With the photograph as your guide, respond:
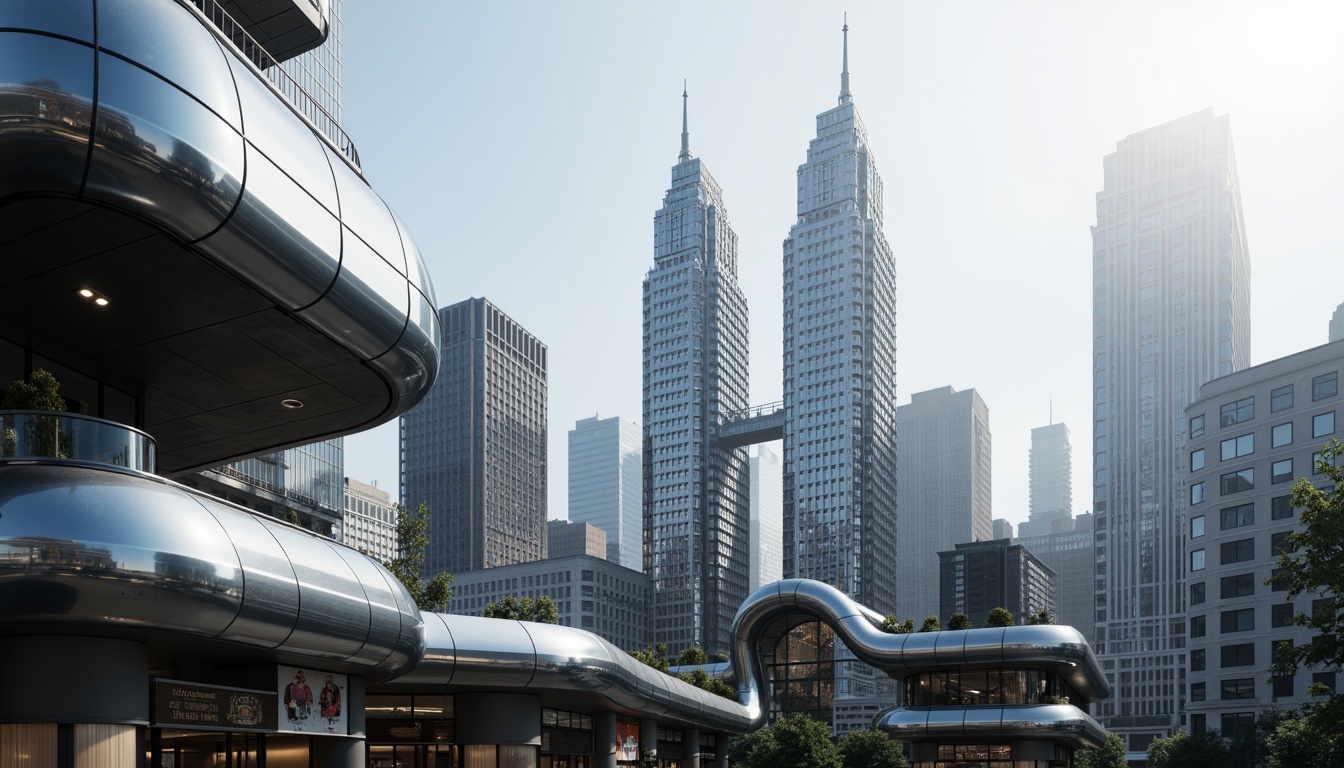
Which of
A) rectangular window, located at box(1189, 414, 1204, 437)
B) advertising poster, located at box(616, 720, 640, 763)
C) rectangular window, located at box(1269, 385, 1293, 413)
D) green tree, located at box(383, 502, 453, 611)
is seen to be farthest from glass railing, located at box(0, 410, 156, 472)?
rectangular window, located at box(1189, 414, 1204, 437)

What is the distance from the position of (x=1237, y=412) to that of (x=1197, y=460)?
5.24 meters

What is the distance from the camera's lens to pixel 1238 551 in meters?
89.2

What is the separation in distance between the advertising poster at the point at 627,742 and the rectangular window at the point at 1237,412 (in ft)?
220

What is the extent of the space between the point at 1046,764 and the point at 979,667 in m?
4.81

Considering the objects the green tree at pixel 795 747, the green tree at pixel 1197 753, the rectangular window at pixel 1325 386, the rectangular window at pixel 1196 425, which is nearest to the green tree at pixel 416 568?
the green tree at pixel 795 747

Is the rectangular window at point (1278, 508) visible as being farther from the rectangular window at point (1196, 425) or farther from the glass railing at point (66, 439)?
the glass railing at point (66, 439)

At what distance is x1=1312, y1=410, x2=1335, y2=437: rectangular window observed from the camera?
3329 inches

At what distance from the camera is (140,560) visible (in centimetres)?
1519

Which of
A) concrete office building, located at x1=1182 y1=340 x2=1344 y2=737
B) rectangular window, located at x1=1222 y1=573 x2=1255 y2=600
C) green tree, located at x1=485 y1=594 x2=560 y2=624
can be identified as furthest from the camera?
rectangular window, located at x1=1222 y1=573 x2=1255 y2=600

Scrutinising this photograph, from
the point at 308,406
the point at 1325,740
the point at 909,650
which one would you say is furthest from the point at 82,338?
the point at 909,650

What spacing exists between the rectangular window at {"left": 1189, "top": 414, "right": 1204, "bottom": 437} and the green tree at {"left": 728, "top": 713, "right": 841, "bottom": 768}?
2087 inches

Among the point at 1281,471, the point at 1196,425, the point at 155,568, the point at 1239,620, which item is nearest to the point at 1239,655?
the point at 1239,620

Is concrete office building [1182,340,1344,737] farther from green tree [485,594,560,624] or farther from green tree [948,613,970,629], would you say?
green tree [485,594,560,624]

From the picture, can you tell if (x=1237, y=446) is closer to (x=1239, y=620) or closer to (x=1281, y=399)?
(x=1281, y=399)
